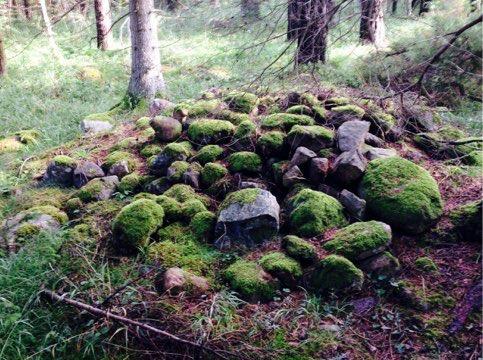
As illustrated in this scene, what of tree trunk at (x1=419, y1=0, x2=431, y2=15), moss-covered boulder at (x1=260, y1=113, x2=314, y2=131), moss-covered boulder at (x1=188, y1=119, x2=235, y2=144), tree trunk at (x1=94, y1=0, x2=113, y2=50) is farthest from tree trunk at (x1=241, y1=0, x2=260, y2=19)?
tree trunk at (x1=94, y1=0, x2=113, y2=50)

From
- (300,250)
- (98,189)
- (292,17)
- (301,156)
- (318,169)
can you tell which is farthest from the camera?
(98,189)

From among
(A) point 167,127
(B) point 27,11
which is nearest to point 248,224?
(A) point 167,127

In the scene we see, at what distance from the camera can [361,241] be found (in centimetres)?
353

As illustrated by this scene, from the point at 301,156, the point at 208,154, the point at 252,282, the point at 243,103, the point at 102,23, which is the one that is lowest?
the point at 252,282

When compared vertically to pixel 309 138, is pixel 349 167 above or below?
below

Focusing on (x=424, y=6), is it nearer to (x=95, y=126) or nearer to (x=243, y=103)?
(x=243, y=103)

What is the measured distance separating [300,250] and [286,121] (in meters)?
1.73

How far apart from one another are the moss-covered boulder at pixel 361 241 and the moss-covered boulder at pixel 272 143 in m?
1.27

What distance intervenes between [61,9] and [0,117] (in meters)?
9.86

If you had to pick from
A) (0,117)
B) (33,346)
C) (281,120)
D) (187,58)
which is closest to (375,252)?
(281,120)

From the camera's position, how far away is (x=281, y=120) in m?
4.92

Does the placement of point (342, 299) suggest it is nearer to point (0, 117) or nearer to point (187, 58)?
point (0, 117)

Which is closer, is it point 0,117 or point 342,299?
point 342,299

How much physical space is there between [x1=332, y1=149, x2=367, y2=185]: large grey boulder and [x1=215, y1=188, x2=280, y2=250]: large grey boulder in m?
0.69
